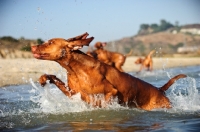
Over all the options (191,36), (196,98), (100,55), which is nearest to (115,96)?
(196,98)

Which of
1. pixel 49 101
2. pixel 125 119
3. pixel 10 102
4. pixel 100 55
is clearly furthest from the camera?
pixel 100 55

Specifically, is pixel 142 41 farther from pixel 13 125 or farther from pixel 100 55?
pixel 13 125

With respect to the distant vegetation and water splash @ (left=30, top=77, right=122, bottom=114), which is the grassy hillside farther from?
water splash @ (left=30, top=77, right=122, bottom=114)

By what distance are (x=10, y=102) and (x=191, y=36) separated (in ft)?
275

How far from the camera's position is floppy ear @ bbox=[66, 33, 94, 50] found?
6711mm

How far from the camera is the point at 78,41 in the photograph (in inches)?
266

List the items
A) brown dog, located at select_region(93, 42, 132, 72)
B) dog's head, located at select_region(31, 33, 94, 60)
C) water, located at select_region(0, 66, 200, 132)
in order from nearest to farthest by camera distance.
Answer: water, located at select_region(0, 66, 200, 132) < dog's head, located at select_region(31, 33, 94, 60) < brown dog, located at select_region(93, 42, 132, 72)

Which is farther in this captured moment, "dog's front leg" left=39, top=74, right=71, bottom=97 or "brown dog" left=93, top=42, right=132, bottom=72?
"brown dog" left=93, top=42, right=132, bottom=72

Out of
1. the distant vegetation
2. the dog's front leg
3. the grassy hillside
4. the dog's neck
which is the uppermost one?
the distant vegetation

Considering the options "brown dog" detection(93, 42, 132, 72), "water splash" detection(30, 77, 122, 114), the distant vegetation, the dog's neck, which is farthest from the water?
the distant vegetation

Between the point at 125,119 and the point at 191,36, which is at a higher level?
the point at 191,36

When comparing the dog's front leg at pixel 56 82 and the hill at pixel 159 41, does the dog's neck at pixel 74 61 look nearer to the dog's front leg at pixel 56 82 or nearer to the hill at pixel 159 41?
the dog's front leg at pixel 56 82

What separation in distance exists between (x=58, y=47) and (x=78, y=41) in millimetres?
352

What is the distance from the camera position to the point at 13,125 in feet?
22.0
